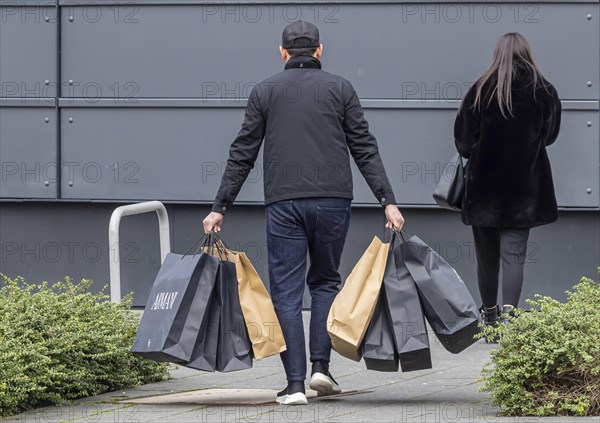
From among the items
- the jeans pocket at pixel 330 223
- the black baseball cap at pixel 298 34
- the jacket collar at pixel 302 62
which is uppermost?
the black baseball cap at pixel 298 34

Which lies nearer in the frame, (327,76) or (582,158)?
(327,76)

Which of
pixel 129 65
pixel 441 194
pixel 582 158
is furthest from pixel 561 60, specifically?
pixel 129 65

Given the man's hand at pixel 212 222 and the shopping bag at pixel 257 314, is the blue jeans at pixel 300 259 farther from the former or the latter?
the man's hand at pixel 212 222

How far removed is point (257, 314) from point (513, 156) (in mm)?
2568

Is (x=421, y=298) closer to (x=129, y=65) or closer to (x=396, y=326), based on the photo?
(x=396, y=326)

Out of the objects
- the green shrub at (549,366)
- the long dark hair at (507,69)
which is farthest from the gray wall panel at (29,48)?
the green shrub at (549,366)

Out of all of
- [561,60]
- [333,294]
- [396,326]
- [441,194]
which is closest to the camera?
[396,326]

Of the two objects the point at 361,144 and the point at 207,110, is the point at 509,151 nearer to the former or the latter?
the point at 361,144

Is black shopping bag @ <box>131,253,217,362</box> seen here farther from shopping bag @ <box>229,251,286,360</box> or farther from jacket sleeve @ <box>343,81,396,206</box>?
jacket sleeve @ <box>343,81,396,206</box>

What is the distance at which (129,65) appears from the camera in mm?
10234

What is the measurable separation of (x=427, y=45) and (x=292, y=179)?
3.69 meters

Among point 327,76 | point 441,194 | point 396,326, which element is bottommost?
point 396,326

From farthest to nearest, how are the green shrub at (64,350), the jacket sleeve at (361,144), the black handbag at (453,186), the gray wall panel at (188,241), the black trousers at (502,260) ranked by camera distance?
1. the gray wall panel at (188,241)
2. the black handbag at (453,186)
3. the black trousers at (502,260)
4. the jacket sleeve at (361,144)
5. the green shrub at (64,350)

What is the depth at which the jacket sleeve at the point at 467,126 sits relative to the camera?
8.52 m
